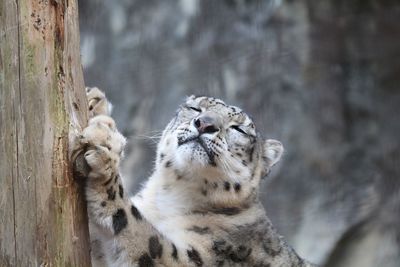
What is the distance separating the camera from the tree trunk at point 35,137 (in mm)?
3254

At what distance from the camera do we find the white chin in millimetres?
4539

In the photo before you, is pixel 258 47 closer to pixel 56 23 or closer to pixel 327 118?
pixel 327 118

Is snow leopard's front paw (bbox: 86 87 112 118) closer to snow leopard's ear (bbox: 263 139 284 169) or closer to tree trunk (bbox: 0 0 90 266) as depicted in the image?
tree trunk (bbox: 0 0 90 266)

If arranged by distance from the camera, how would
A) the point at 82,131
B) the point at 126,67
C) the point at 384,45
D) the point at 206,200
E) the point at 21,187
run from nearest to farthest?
the point at 21,187, the point at 82,131, the point at 206,200, the point at 384,45, the point at 126,67

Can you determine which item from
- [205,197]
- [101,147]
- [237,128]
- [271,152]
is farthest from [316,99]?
[101,147]

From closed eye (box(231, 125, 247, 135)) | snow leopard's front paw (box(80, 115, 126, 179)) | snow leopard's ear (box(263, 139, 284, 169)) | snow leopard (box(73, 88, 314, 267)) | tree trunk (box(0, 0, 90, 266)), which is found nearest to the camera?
tree trunk (box(0, 0, 90, 266))

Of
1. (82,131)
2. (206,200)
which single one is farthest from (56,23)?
(206,200)

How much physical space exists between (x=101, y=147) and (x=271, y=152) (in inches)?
72.8

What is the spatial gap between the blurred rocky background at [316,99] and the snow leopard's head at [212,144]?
116 inches

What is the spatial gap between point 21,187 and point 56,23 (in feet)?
2.05

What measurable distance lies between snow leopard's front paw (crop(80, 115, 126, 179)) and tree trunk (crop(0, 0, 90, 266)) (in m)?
0.09

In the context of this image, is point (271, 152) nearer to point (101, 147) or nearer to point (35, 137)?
point (101, 147)

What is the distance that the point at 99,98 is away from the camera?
402cm

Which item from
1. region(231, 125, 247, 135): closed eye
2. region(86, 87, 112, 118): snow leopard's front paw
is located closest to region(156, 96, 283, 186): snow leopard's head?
region(231, 125, 247, 135): closed eye
